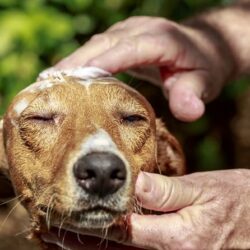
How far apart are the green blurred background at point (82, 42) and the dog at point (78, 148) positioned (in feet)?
3.59

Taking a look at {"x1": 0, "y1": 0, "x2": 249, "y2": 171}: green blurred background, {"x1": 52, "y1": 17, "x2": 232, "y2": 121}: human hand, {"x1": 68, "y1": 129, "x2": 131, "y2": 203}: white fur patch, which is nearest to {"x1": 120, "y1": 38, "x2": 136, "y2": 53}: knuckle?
{"x1": 52, "y1": 17, "x2": 232, "y2": 121}: human hand

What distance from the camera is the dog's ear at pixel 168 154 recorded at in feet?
11.8

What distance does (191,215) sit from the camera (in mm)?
2881

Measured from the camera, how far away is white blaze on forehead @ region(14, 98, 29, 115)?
126 inches

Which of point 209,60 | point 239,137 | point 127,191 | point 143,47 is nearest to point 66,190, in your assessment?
point 127,191

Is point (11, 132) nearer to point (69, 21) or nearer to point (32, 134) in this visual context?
point (32, 134)

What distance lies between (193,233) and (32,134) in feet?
2.32

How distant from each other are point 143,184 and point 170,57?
36.2 inches

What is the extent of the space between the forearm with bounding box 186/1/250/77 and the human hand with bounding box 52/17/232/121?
18mm

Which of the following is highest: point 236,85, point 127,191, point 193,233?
point 127,191

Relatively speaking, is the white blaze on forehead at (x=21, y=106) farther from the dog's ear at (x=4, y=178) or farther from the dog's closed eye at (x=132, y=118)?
the dog's closed eye at (x=132, y=118)

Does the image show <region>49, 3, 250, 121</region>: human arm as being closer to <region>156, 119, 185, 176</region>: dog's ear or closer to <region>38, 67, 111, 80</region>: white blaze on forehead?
→ <region>38, 67, 111, 80</region>: white blaze on forehead

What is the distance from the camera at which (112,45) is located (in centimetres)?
350

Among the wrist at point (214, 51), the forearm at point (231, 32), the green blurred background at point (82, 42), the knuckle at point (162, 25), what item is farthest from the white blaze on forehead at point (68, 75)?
the green blurred background at point (82, 42)
